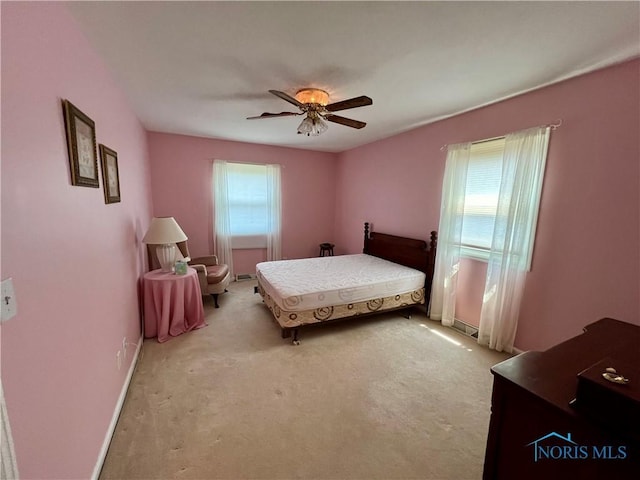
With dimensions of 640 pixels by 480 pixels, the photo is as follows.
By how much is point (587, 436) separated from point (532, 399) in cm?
14

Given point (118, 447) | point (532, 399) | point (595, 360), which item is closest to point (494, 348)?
point (595, 360)

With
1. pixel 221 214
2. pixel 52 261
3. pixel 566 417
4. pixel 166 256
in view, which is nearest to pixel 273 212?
pixel 221 214

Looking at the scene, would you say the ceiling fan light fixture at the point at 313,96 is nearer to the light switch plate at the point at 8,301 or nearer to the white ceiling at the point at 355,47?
the white ceiling at the point at 355,47

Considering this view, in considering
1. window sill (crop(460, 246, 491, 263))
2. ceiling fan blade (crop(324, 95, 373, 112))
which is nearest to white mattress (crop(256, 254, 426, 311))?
window sill (crop(460, 246, 491, 263))

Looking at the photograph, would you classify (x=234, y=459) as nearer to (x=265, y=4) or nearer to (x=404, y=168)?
(x=265, y=4)

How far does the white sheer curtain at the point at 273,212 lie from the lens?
4.88m

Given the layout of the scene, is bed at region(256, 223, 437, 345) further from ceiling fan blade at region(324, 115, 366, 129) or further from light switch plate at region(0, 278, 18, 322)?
light switch plate at region(0, 278, 18, 322)

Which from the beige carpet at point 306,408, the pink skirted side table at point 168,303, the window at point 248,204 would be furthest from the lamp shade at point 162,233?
the window at point 248,204

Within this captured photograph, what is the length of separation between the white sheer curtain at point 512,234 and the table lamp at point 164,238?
10.8ft

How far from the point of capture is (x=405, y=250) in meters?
3.79

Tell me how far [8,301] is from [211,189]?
392 centimetres

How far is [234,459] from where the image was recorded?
4.98 feet

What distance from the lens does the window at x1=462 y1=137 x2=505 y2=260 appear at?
2.75 m

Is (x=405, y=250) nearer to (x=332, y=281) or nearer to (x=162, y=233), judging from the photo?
(x=332, y=281)
